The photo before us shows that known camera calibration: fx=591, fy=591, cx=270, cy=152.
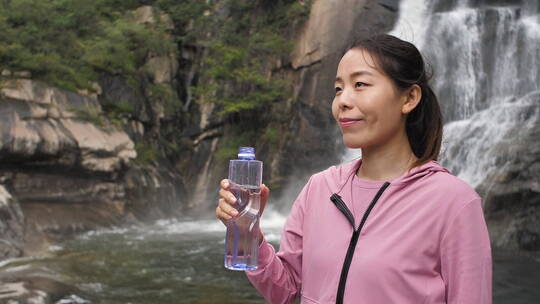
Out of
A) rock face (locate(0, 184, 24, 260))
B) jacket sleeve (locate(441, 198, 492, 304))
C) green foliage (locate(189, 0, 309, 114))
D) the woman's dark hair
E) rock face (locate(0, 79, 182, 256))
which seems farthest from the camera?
green foliage (locate(189, 0, 309, 114))

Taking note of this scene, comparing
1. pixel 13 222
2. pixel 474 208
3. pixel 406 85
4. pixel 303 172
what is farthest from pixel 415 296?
pixel 303 172

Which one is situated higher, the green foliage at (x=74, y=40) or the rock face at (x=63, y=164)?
the green foliage at (x=74, y=40)

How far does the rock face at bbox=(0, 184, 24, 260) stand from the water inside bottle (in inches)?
302

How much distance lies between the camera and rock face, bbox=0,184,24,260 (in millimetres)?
8797

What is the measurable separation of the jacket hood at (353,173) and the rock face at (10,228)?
786 centimetres

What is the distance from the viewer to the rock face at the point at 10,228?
28.9 feet

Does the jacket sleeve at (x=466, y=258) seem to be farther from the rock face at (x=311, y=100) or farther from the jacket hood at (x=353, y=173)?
the rock face at (x=311, y=100)

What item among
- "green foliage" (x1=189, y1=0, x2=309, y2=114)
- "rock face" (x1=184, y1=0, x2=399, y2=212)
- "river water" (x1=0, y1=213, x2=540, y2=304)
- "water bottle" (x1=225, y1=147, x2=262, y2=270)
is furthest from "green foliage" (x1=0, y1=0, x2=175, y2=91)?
"water bottle" (x1=225, y1=147, x2=262, y2=270)

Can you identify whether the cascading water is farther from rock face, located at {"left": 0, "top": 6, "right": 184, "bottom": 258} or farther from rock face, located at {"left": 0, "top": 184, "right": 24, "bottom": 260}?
rock face, located at {"left": 0, "top": 6, "right": 184, "bottom": 258}

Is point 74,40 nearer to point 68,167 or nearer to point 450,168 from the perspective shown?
point 68,167

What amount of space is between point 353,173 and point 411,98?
0.98 feet

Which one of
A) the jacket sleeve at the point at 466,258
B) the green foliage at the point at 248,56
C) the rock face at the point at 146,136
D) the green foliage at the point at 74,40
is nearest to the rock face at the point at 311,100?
the rock face at the point at 146,136

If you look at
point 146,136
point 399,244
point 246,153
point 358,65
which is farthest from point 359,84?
point 146,136

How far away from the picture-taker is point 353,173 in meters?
1.90
